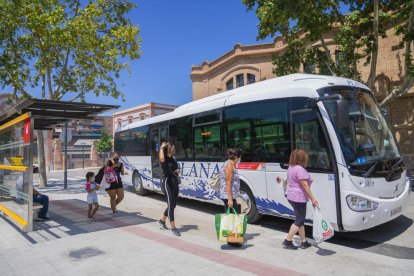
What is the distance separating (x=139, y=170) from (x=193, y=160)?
4450mm

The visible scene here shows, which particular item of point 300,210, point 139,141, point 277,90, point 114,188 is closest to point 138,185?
point 139,141

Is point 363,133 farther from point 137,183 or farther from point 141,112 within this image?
point 141,112

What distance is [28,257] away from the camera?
5.60 metres

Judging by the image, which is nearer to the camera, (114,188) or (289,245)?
(289,245)

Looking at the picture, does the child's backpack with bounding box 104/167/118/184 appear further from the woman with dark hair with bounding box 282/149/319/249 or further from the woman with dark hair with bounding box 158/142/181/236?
the woman with dark hair with bounding box 282/149/319/249

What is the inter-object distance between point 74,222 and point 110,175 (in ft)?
4.64

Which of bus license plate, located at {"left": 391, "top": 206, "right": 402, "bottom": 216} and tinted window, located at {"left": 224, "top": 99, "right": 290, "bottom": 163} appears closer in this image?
bus license plate, located at {"left": 391, "top": 206, "right": 402, "bottom": 216}

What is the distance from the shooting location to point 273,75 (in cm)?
2655

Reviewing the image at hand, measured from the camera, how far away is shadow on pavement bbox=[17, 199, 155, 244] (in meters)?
7.10

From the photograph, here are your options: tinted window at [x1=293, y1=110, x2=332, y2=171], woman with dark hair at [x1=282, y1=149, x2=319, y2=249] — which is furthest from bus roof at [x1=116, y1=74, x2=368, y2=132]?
woman with dark hair at [x1=282, y1=149, x2=319, y2=249]

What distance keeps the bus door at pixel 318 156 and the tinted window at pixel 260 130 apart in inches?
13.1

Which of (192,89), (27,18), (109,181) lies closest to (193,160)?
(109,181)

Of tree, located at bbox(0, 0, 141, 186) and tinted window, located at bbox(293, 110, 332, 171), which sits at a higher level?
tree, located at bbox(0, 0, 141, 186)

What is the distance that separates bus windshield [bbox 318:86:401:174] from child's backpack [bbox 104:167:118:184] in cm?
552
